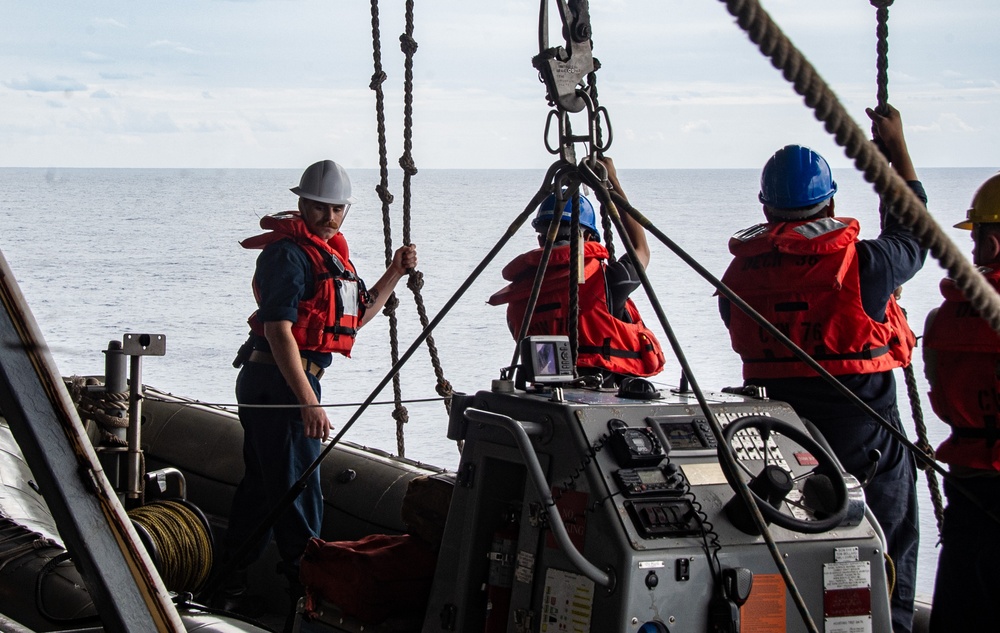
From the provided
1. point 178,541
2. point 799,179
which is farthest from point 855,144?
point 178,541

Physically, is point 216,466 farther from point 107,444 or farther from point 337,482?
point 107,444

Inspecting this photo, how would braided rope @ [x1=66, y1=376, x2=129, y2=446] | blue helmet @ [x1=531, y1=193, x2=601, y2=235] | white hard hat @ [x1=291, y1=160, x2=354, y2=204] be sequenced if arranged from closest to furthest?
braided rope @ [x1=66, y1=376, x2=129, y2=446]
blue helmet @ [x1=531, y1=193, x2=601, y2=235]
white hard hat @ [x1=291, y1=160, x2=354, y2=204]

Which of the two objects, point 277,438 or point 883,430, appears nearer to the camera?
point 883,430

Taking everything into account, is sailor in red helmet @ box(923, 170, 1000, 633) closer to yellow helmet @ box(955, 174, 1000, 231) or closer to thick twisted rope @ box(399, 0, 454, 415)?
yellow helmet @ box(955, 174, 1000, 231)

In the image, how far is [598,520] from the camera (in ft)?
6.87

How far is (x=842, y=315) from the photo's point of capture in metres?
2.76

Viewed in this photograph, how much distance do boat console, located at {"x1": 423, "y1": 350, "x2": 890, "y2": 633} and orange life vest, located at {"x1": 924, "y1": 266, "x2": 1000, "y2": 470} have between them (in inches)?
14.5

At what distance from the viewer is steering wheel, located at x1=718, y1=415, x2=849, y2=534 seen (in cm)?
215

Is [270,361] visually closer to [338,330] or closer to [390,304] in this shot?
[338,330]

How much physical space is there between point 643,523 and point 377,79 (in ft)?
8.22

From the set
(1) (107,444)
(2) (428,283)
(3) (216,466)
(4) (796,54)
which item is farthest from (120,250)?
(4) (796,54)

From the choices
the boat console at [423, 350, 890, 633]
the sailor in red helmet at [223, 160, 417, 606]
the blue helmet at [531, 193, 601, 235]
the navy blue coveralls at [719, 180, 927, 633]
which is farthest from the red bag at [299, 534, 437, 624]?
the blue helmet at [531, 193, 601, 235]

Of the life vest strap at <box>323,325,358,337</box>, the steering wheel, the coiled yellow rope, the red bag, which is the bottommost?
the coiled yellow rope

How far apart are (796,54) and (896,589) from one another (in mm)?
1814
